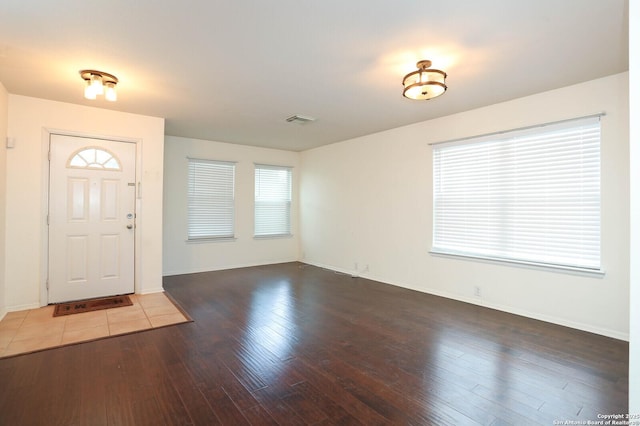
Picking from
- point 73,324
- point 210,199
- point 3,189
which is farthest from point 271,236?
point 3,189

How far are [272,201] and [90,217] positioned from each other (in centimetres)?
341

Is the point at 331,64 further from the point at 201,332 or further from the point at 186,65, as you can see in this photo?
the point at 201,332

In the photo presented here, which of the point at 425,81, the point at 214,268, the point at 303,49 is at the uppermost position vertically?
the point at 303,49

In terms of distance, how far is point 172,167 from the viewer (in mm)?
5734

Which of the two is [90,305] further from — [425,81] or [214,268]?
[425,81]

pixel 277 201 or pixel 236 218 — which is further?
pixel 277 201

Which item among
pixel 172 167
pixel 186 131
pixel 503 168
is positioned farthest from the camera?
pixel 172 167

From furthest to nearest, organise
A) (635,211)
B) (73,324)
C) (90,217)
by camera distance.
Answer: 1. (90,217)
2. (73,324)
3. (635,211)

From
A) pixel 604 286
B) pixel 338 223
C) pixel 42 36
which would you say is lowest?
pixel 604 286

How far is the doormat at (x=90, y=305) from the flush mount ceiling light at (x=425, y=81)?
4.13m

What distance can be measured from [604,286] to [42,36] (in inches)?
211

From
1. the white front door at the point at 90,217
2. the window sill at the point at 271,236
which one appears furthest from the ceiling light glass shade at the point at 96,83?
the window sill at the point at 271,236

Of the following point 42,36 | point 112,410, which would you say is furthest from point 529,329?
point 42,36

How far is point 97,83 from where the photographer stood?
307cm
